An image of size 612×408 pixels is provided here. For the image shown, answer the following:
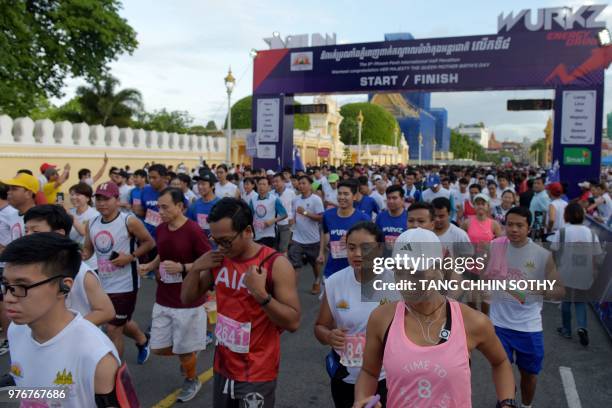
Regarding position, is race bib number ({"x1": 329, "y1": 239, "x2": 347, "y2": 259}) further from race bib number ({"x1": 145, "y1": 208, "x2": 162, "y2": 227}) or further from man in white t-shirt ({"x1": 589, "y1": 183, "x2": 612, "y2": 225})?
man in white t-shirt ({"x1": 589, "y1": 183, "x2": 612, "y2": 225})

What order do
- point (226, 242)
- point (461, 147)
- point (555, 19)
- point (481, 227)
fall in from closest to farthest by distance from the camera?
1. point (226, 242)
2. point (481, 227)
3. point (555, 19)
4. point (461, 147)

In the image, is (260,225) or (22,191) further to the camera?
(260,225)

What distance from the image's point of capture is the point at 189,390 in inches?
182

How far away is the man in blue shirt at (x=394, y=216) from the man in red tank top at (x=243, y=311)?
11.0 ft

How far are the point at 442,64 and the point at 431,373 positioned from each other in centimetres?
1697

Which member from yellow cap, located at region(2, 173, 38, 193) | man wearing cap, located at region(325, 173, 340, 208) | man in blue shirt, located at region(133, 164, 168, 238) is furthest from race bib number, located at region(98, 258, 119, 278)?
man wearing cap, located at region(325, 173, 340, 208)

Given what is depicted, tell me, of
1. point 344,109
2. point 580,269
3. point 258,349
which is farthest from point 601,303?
point 344,109

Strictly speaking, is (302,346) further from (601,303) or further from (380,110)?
(380,110)

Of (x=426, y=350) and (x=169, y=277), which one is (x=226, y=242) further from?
(x=169, y=277)

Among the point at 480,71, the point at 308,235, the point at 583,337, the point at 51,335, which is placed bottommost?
the point at 583,337

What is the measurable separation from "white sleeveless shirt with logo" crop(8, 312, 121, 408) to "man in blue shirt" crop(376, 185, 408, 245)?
457 cm

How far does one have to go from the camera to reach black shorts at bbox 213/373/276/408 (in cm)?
303

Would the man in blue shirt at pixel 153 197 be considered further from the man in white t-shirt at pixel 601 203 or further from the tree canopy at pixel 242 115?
the tree canopy at pixel 242 115

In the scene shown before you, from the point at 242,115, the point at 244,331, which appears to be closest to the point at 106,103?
the point at 242,115
